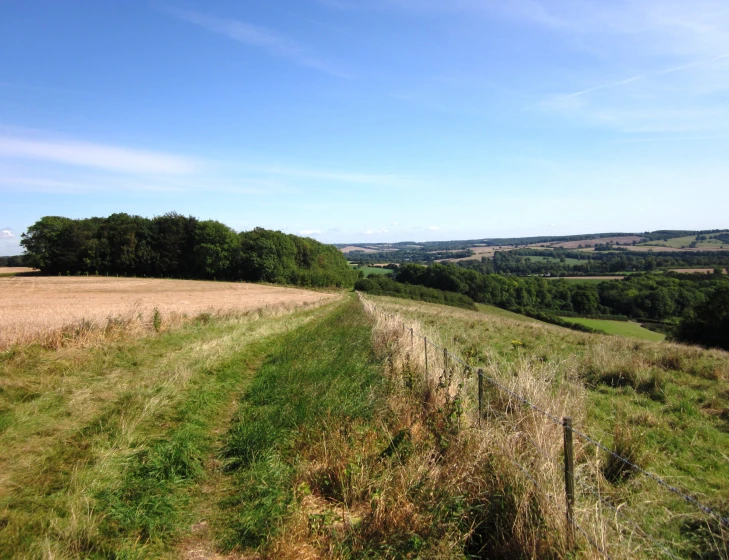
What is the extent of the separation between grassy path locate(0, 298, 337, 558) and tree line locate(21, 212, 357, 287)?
2257 inches

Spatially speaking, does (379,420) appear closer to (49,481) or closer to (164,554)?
(164,554)

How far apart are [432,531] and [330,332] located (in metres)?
11.6

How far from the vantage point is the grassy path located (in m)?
3.59

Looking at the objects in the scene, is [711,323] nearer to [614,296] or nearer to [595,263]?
[614,296]

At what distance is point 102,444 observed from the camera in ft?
17.0

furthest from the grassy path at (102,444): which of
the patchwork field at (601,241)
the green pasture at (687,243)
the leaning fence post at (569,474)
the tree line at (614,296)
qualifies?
the patchwork field at (601,241)

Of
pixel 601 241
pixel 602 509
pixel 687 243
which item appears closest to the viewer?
pixel 602 509

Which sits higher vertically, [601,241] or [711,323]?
[601,241]

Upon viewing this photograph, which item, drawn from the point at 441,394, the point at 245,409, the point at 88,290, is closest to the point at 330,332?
the point at 245,409

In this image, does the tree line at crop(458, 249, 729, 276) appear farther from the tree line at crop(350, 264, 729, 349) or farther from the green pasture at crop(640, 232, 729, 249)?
the tree line at crop(350, 264, 729, 349)

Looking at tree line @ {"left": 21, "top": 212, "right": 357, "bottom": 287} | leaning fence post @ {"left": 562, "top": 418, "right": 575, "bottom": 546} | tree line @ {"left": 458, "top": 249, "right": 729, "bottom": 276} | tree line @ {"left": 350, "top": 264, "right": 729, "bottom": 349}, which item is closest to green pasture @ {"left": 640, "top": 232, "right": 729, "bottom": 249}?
tree line @ {"left": 458, "top": 249, "right": 729, "bottom": 276}

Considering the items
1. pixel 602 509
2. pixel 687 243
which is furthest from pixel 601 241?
pixel 602 509

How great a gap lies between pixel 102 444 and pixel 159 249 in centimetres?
6593

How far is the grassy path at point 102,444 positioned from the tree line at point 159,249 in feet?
188
